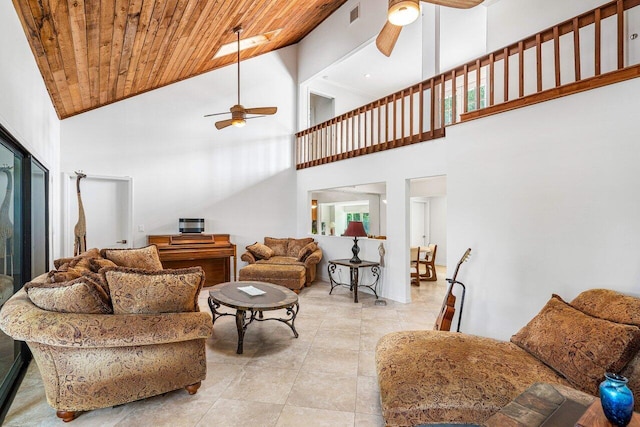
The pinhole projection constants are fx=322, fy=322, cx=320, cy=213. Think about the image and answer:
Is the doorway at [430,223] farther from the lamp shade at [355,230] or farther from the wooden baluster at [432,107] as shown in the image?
the wooden baluster at [432,107]

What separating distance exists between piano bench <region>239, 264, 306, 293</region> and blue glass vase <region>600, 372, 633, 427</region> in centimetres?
455

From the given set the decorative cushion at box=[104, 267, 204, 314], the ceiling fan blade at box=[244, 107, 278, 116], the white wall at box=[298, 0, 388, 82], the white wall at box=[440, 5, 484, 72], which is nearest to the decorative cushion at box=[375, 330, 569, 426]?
the decorative cushion at box=[104, 267, 204, 314]

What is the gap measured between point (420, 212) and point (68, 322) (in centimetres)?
891

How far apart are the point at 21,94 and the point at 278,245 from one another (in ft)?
15.7

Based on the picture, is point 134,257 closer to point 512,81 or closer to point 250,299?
point 250,299

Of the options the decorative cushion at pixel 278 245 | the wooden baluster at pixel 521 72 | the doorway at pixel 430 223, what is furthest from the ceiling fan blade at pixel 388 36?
the doorway at pixel 430 223

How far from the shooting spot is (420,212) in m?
9.63

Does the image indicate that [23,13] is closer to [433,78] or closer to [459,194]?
[459,194]

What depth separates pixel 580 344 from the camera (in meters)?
1.94

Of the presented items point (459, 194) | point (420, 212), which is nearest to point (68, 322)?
point (459, 194)

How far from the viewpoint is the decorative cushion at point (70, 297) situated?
215 cm

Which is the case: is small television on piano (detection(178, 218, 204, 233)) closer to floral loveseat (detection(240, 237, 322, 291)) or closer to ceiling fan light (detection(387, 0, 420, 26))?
floral loveseat (detection(240, 237, 322, 291))

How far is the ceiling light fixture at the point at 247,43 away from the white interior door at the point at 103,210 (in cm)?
284

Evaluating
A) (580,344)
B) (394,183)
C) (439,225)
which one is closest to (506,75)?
(394,183)
